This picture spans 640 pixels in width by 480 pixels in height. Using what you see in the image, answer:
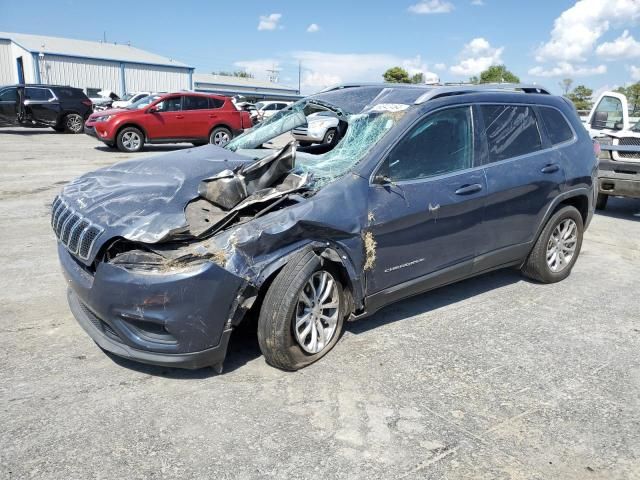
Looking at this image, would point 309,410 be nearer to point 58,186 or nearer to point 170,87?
point 58,186

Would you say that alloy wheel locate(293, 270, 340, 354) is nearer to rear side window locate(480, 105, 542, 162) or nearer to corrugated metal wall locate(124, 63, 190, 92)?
rear side window locate(480, 105, 542, 162)

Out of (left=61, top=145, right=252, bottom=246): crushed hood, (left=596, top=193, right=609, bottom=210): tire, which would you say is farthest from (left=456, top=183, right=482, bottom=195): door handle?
(left=596, top=193, right=609, bottom=210): tire

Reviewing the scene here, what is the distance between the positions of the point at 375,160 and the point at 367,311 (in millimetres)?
1035

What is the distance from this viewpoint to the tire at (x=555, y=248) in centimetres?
502

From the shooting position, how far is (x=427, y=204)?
12.6 ft

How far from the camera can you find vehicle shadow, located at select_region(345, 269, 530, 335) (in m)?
4.26

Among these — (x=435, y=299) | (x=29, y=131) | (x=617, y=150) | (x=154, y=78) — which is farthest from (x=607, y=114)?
(x=154, y=78)

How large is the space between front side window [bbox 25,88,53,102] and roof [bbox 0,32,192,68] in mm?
25046

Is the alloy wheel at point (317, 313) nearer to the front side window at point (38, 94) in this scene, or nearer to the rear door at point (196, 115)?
the rear door at point (196, 115)

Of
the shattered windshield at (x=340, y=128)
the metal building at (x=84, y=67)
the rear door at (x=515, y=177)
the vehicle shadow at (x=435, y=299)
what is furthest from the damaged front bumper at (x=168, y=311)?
the metal building at (x=84, y=67)

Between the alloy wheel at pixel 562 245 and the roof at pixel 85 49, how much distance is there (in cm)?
4533

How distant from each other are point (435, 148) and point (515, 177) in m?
0.92

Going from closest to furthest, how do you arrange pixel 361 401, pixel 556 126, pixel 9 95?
1. pixel 361 401
2. pixel 556 126
3. pixel 9 95

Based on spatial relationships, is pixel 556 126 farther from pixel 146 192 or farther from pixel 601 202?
pixel 601 202
